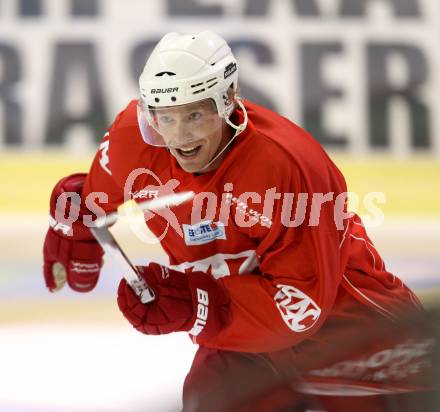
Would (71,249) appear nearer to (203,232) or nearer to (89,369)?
(89,369)

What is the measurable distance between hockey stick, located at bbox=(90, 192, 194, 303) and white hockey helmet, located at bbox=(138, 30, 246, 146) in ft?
0.53

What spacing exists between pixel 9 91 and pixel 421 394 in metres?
3.11

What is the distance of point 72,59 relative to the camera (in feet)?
13.3

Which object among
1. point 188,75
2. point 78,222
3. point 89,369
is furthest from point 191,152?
point 89,369

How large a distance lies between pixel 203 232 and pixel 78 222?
18.4 inches

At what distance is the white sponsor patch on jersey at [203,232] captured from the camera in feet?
6.92

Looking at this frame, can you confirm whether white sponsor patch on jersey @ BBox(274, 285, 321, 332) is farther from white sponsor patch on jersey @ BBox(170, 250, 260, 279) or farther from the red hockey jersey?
white sponsor patch on jersey @ BBox(170, 250, 260, 279)

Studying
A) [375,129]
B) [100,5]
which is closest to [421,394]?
[375,129]

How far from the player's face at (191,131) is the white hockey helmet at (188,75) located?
0.02 metres

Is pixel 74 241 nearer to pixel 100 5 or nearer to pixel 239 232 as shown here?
pixel 239 232

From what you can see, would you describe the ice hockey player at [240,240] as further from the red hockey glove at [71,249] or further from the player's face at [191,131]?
the red hockey glove at [71,249]

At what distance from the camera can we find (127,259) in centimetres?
220

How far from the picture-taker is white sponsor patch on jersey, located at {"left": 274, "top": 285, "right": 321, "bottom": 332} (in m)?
2.01

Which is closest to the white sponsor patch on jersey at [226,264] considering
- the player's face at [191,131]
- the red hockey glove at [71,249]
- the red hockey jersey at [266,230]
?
the red hockey jersey at [266,230]
